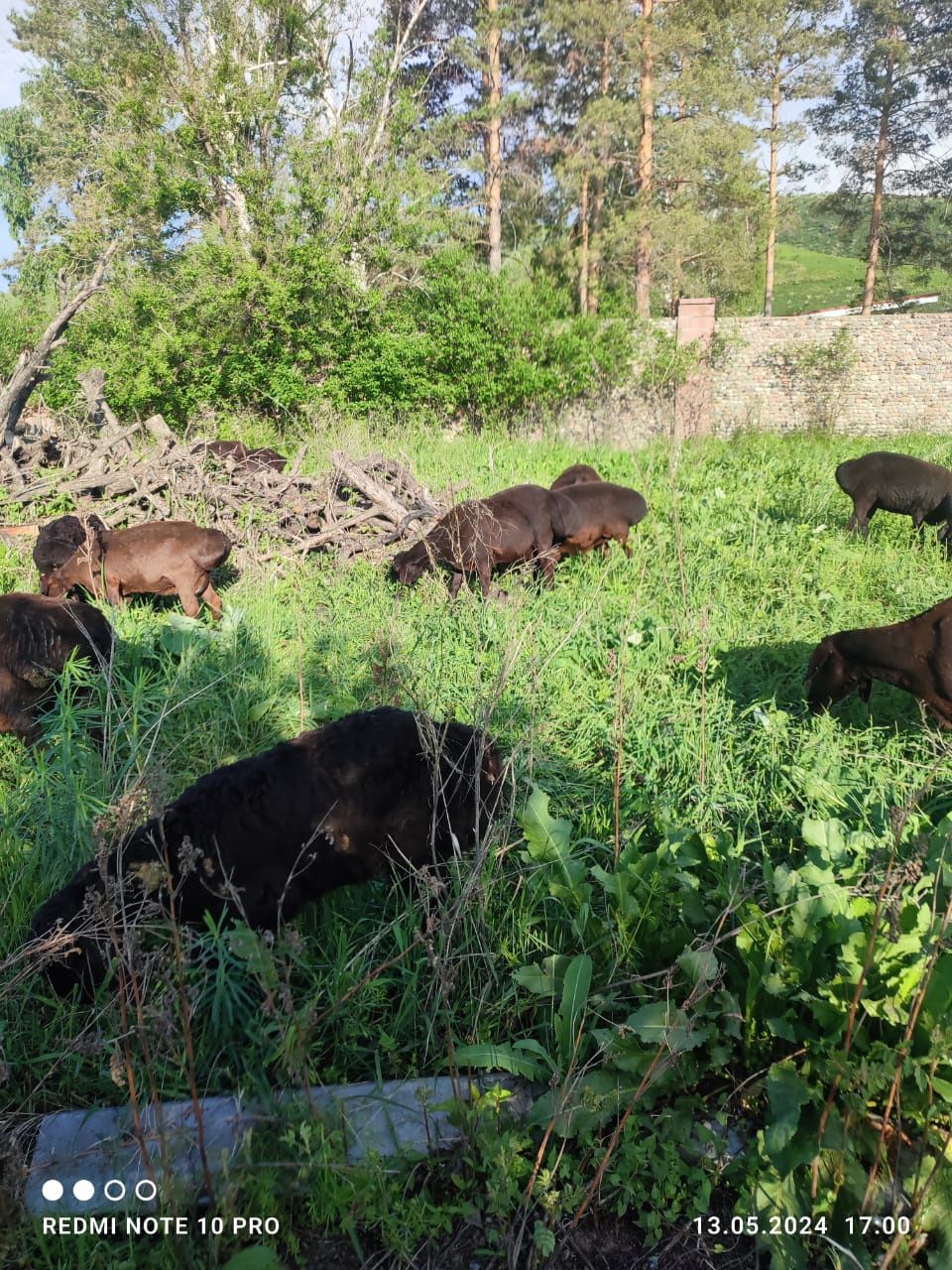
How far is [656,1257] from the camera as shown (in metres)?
1.97

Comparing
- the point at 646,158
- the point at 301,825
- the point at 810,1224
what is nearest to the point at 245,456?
the point at 301,825

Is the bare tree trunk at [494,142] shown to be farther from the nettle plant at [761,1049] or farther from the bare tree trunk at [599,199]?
the nettle plant at [761,1049]

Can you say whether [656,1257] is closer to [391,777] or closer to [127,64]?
[391,777]

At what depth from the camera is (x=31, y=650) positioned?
175 inches

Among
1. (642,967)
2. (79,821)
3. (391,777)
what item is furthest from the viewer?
(79,821)

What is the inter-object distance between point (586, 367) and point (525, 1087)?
17035 millimetres

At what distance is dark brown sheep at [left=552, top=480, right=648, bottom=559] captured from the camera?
7070 millimetres

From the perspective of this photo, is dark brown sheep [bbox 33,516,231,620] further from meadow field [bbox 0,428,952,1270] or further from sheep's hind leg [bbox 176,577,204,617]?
meadow field [bbox 0,428,952,1270]

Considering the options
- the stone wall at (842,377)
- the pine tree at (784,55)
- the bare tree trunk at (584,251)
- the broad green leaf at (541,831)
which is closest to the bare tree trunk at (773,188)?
the pine tree at (784,55)

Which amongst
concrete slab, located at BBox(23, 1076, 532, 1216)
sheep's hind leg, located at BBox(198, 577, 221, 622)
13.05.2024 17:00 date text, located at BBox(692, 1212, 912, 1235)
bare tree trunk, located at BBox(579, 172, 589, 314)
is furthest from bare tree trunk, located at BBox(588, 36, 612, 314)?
13.05.2024 17:00 date text, located at BBox(692, 1212, 912, 1235)

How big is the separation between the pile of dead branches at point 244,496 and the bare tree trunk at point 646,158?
14790mm

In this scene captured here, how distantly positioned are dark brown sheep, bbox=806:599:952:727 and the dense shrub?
13.8m

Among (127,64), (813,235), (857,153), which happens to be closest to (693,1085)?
(127,64)

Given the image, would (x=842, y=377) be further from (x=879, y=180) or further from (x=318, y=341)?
(x=879, y=180)
